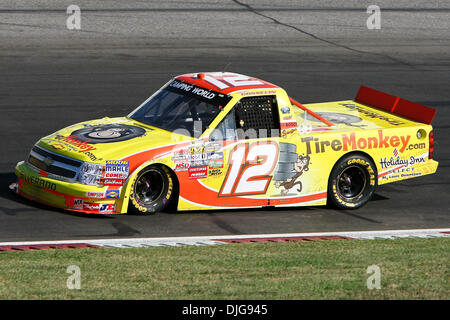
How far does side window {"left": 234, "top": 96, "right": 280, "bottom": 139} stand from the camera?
11961 millimetres

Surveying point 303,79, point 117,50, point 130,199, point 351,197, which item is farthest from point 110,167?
point 117,50

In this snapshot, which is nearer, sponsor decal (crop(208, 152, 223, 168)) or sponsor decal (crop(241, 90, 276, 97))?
sponsor decal (crop(208, 152, 223, 168))

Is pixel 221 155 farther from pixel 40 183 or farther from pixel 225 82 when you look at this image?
pixel 40 183

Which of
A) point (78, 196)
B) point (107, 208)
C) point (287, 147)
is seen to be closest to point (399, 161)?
point (287, 147)

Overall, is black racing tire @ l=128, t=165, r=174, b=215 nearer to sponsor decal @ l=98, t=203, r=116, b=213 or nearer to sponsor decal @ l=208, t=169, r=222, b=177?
sponsor decal @ l=98, t=203, r=116, b=213

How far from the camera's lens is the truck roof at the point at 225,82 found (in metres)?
12.2

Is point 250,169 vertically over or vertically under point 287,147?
under

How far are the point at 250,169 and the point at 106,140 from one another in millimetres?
1963

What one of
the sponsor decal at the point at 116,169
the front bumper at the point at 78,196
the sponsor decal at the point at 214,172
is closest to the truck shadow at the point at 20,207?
the front bumper at the point at 78,196

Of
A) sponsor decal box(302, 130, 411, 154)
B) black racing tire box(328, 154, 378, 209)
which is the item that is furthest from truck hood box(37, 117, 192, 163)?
black racing tire box(328, 154, 378, 209)

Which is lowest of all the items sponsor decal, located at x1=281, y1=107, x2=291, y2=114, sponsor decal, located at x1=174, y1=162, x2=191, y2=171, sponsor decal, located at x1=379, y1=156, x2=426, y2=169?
sponsor decal, located at x1=379, y1=156, x2=426, y2=169

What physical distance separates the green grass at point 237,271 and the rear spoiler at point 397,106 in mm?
3199

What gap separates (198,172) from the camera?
38.0 ft

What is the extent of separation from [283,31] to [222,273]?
19537mm
